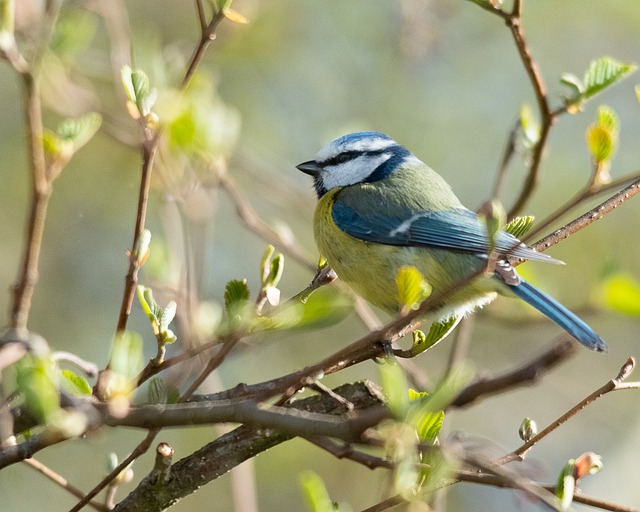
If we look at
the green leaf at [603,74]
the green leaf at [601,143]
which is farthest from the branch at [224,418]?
the green leaf at [603,74]

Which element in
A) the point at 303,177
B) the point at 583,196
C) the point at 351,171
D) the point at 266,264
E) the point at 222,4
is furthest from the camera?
the point at 303,177

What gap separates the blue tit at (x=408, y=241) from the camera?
2363 millimetres

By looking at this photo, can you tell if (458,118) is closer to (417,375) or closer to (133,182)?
(133,182)

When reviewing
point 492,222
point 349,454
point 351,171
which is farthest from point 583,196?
point 351,171

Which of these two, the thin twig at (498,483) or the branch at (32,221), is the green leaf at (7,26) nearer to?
the branch at (32,221)

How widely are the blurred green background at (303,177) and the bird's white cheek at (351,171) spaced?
1.19 metres

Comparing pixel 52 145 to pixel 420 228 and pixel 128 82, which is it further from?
pixel 420 228

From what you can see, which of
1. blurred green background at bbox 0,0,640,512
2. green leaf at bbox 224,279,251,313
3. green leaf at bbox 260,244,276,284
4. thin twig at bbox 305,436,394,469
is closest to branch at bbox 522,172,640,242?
thin twig at bbox 305,436,394,469

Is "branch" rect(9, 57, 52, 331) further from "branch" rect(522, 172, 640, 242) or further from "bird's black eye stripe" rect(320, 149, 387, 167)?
"bird's black eye stripe" rect(320, 149, 387, 167)

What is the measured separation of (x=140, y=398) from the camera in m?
1.56

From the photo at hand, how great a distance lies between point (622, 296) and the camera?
103 centimetres

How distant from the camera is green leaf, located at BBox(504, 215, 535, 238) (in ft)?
6.51

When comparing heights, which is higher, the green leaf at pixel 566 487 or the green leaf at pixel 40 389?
the green leaf at pixel 40 389

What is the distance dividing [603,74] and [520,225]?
0.40 metres
